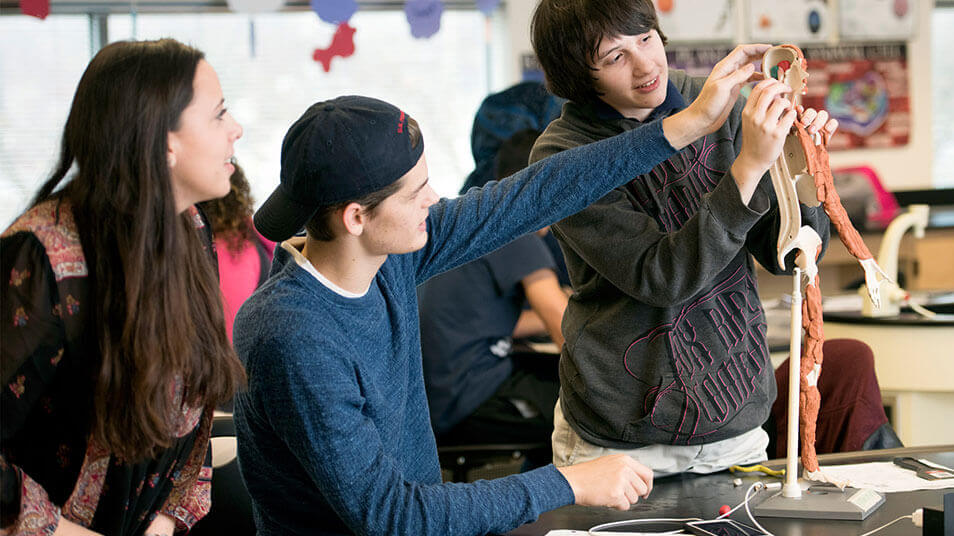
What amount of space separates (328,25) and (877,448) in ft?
13.3

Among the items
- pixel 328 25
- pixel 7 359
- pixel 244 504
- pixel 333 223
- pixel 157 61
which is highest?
pixel 328 25

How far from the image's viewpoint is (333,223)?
1271 mm

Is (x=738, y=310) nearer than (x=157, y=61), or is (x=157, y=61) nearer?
(x=157, y=61)

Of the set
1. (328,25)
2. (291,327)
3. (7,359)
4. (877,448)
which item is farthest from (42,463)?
(328,25)

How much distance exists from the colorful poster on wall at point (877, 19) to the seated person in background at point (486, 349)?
405cm

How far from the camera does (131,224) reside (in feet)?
3.66

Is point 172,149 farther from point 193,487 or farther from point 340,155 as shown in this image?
point 193,487

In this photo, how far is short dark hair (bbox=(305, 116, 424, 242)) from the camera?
1.25 meters

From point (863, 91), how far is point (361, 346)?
5.42 metres

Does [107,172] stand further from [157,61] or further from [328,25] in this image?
[328,25]

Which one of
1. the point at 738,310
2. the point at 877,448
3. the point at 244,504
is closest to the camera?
the point at 738,310

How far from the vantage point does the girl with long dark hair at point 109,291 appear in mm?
1094

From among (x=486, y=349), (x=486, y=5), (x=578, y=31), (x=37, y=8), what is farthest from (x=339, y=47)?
(x=578, y=31)

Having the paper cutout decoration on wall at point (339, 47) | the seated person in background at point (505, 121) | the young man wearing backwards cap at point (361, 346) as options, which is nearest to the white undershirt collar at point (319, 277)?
the young man wearing backwards cap at point (361, 346)
